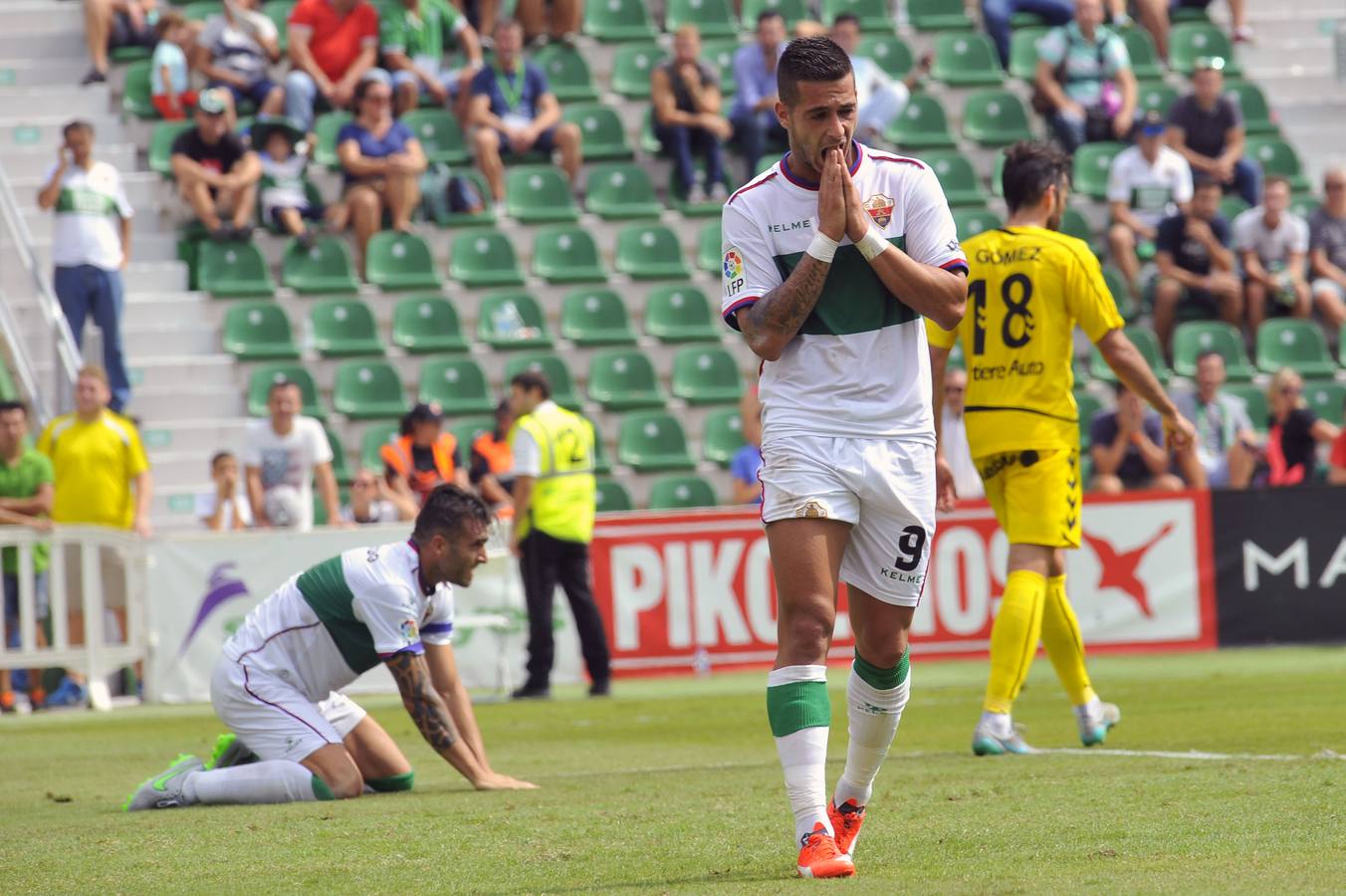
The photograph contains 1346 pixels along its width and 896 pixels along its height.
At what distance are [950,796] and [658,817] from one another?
1.02 meters

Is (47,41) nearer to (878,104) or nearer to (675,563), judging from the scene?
(878,104)

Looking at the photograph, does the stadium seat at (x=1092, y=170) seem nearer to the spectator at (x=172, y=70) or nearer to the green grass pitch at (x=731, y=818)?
the spectator at (x=172, y=70)

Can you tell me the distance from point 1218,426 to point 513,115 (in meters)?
7.50

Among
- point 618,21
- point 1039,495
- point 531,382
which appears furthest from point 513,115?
point 1039,495

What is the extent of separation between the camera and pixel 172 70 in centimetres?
1916

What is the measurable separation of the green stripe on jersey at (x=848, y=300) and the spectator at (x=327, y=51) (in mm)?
14789

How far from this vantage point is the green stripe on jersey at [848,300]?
5152mm

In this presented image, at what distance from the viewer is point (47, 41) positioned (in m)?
20.4

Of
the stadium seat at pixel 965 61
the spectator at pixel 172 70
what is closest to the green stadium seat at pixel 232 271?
the spectator at pixel 172 70

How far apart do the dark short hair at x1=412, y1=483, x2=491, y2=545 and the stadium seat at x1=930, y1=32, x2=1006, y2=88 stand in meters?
14.6

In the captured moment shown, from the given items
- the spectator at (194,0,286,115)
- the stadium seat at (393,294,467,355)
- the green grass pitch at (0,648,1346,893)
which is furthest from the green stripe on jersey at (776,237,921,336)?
the spectator at (194,0,286,115)

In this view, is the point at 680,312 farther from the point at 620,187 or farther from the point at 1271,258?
the point at 1271,258

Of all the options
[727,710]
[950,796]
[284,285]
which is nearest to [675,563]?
[727,710]

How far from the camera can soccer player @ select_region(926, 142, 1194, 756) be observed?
26.8 ft
